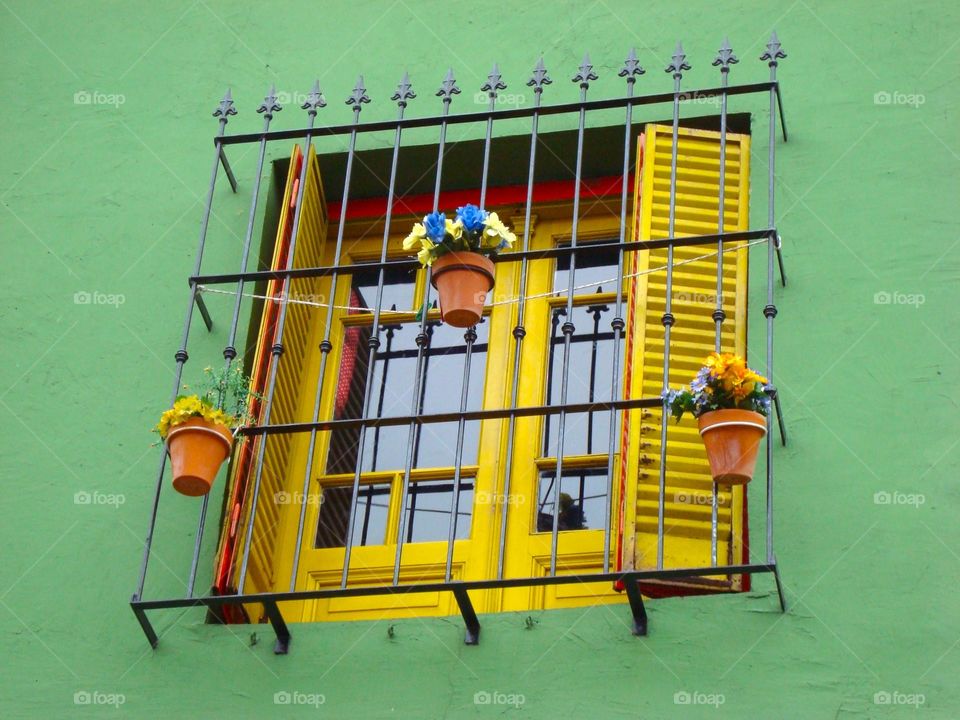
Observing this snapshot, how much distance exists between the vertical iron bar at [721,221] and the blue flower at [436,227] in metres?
1.06

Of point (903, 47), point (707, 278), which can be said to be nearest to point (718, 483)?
point (707, 278)

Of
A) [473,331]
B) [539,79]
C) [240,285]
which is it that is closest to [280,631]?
[473,331]

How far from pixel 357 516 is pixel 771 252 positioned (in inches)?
80.3

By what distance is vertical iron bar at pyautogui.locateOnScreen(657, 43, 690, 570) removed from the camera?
600cm

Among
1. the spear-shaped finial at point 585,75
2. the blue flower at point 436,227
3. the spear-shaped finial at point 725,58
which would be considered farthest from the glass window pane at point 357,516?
the spear-shaped finial at point 725,58

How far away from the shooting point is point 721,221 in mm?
6613

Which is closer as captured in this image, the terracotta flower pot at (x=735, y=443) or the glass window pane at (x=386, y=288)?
the terracotta flower pot at (x=735, y=443)

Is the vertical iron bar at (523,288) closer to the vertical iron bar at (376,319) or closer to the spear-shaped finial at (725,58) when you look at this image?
the vertical iron bar at (376,319)

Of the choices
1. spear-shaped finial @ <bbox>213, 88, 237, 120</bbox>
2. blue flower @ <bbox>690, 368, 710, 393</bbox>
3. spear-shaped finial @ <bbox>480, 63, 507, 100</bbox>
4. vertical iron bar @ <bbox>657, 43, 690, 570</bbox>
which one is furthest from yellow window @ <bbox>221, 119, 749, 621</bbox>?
spear-shaped finial @ <bbox>480, 63, 507, 100</bbox>

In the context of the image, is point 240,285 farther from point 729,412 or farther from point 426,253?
point 729,412

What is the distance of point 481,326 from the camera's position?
24.7 feet

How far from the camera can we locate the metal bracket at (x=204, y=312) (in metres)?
7.08

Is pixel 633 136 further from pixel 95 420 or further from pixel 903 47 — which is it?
pixel 95 420

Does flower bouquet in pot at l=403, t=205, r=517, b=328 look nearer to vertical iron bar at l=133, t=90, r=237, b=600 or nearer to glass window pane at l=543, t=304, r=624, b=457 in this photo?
glass window pane at l=543, t=304, r=624, b=457
